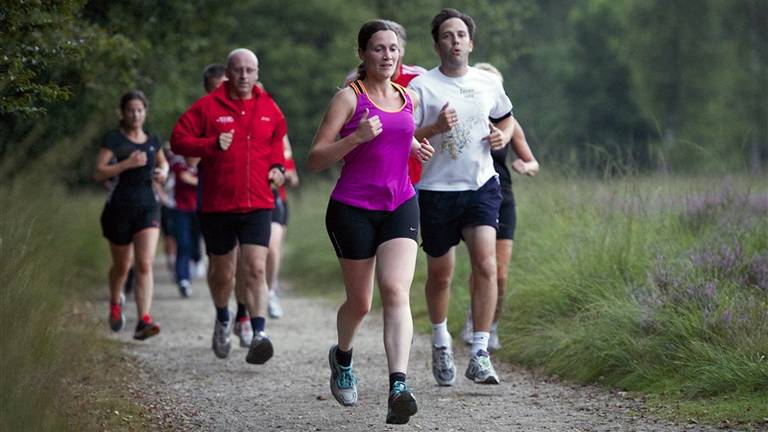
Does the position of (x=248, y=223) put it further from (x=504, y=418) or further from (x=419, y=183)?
(x=504, y=418)

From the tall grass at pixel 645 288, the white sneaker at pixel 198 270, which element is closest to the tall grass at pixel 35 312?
the tall grass at pixel 645 288

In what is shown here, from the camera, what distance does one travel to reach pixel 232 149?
889 cm

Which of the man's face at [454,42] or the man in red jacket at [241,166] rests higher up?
the man's face at [454,42]

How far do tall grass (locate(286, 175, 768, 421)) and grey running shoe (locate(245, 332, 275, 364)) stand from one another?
5.60 feet

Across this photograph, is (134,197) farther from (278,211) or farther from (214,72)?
(278,211)

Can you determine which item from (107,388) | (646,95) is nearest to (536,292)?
(107,388)

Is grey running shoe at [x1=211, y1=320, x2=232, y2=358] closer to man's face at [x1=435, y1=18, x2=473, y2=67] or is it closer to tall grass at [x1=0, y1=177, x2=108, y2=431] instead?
tall grass at [x1=0, y1=177, x2=108, y2=431]

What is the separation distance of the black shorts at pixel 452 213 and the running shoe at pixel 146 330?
3.07 meters

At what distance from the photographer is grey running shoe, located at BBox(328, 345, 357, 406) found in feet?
23.0

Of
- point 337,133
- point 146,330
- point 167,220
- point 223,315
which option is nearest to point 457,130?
point 337,133

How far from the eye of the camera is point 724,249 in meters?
8.50

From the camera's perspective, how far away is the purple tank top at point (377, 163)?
6570 millimetres

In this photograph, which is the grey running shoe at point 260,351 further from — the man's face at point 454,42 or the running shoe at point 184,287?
the running shoe at point 184,287

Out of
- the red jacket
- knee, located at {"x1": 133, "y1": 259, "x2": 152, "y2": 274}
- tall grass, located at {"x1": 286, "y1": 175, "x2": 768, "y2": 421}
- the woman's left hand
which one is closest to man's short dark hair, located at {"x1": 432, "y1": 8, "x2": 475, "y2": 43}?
the woman's left hand
